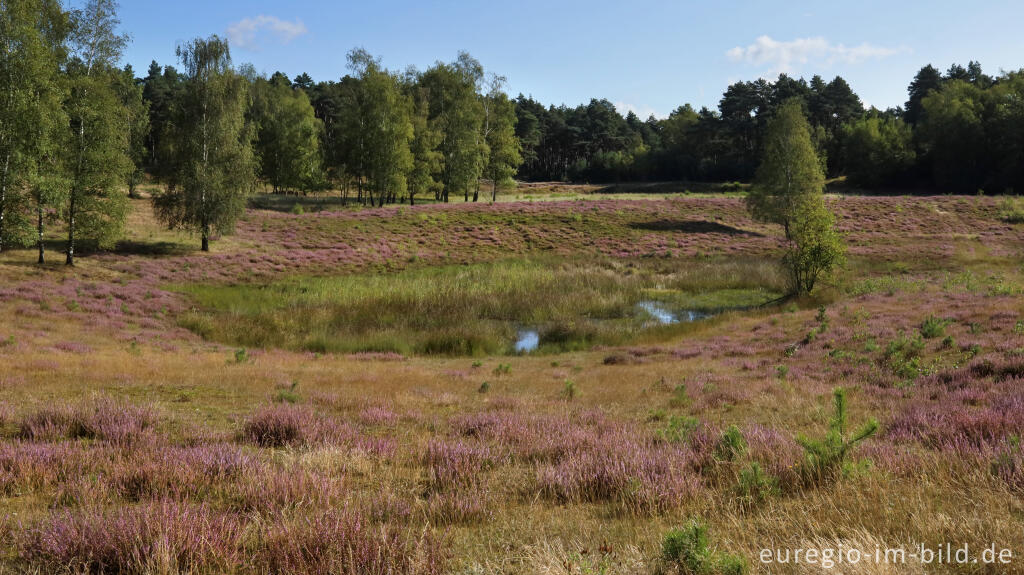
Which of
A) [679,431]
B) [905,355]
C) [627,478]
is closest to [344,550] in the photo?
[627,478]

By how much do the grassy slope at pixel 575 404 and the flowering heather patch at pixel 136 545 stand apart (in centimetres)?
16

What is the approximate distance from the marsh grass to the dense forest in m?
9.39

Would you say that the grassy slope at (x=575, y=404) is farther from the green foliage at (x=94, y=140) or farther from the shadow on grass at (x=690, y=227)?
the shadow on grass at (x=690, y=227)

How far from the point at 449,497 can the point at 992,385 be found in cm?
989

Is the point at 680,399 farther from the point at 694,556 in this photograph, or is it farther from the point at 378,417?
the point at 694,556

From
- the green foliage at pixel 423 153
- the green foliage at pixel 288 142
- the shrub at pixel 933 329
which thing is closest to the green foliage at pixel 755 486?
the shrub at pixel 933 329

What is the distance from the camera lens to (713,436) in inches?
246

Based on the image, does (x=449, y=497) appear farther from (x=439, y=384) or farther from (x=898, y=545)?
(x=439, y=384)

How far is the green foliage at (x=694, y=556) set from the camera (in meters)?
2.88

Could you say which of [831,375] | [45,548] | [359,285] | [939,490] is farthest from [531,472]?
[359,285]

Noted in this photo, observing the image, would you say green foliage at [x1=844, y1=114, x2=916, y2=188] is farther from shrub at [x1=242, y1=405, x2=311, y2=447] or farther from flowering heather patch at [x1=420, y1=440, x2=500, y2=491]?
shrub at [x1=242, y1=405, x2=311, y2=447]

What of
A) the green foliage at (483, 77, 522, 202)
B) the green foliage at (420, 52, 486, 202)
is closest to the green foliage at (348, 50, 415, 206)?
the green foliage at (420, 52, 486, 202)

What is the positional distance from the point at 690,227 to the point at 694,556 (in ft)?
194

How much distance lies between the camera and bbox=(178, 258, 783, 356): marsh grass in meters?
21.7
